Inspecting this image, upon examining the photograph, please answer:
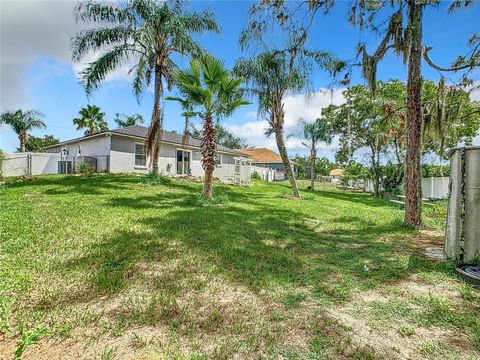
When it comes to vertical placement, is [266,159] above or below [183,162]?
above

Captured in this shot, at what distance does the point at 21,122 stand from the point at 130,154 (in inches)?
613

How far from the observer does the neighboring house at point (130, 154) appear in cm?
1709

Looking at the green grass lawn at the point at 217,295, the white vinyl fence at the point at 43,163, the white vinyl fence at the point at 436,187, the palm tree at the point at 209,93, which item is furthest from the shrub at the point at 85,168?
the white vinyl fence at the point at 436,187

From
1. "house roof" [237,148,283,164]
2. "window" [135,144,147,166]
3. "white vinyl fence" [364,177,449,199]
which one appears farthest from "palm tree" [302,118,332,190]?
"house roof" [237,148,283,164]

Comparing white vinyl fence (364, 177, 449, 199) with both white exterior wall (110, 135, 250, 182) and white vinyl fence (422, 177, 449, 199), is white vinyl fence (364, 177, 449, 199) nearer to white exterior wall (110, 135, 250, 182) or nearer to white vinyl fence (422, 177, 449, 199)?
white vinyl fence (422, 177, 449, 199)

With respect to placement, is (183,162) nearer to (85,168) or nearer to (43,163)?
(85,168)

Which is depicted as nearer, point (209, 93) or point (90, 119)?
point (209, 93)

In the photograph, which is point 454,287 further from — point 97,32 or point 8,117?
point 8,117

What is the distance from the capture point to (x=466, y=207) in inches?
161

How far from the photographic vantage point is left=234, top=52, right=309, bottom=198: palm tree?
1305cm

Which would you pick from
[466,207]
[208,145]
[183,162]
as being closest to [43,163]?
[183,162]

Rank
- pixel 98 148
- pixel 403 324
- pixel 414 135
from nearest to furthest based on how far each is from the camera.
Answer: pixel 403 324, pixel 414 135, pixel 98 148

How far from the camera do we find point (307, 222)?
7.81 metres

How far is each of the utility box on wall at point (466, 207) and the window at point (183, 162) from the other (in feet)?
60.6
